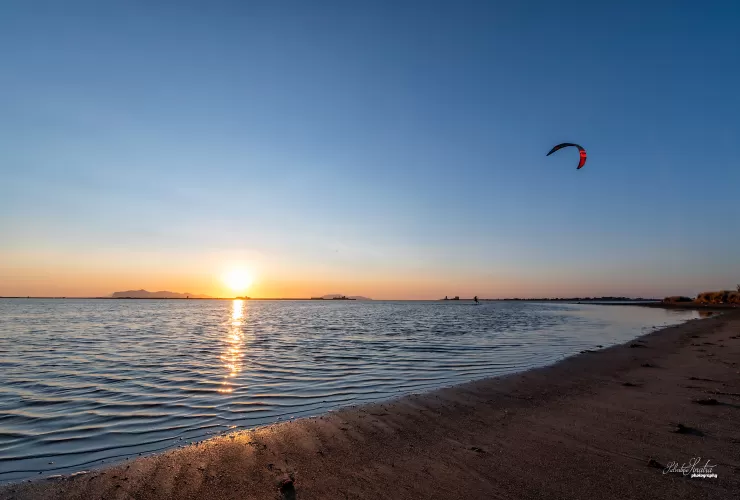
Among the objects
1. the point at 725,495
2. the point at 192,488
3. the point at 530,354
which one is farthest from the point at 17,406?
the point at 530,354

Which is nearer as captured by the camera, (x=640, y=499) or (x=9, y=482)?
(x=640, y=499)

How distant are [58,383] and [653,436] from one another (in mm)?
16000

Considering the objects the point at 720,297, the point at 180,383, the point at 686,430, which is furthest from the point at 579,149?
the point at 720,297

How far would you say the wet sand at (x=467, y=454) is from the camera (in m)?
5.20

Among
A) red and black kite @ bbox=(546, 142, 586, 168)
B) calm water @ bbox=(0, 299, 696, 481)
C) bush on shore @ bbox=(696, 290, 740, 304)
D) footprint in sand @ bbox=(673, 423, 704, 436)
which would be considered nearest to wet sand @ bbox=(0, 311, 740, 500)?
footprint in sand @ bbox=(673, 423, 704, 436)

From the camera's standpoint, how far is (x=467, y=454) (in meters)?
6.41

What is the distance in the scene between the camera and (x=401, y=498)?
4.97 m

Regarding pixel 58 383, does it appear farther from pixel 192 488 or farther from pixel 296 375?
pixel 192 488

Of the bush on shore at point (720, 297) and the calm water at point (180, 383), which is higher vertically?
the bush on shore at point (720, 297)

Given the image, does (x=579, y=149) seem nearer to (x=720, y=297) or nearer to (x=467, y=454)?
(x=467, y=454)

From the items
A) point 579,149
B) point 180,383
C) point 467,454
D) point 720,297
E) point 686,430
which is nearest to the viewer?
point 467,454

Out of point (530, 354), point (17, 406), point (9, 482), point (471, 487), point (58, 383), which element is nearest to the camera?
point (471, 487)

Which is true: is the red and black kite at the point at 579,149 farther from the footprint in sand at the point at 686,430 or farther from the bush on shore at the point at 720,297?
the bush on shore at the point at 720,297

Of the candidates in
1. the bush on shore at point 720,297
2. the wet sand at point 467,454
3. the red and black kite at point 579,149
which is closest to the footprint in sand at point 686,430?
the wet sand at point 467,454
